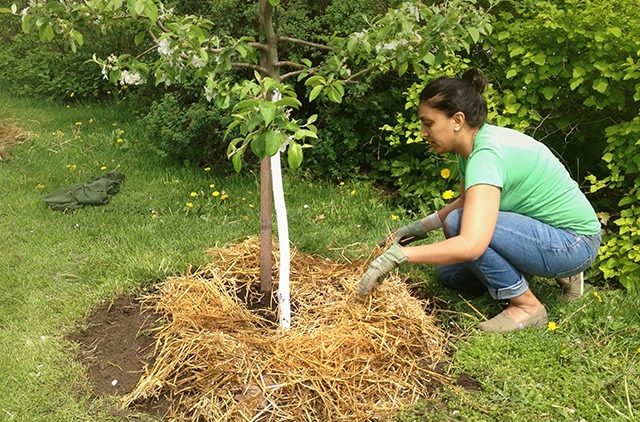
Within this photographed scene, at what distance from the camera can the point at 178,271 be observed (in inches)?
135

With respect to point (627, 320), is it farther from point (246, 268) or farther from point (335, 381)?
point (246, 268)

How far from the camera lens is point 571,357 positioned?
279 cm

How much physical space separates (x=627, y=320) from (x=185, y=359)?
6.46 feet

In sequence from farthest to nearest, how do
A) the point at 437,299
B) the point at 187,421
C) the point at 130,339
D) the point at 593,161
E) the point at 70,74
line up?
the point at 70,74
the point at 593,161
the point at 437,299
the point at 130,339
the point at 187,421

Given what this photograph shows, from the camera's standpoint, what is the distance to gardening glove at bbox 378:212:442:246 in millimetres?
3238

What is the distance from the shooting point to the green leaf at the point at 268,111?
6.46ft

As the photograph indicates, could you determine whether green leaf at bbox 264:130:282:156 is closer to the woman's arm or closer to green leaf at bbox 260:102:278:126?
green leaf at bbox 260:102:278:126

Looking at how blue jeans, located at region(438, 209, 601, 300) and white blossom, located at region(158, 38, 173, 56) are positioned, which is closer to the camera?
white blossom, located at region(158, 38, 173, 56)

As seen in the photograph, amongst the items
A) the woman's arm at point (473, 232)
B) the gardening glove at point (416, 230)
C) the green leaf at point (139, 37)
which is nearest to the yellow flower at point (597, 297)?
the gardening glove at point (416, 230)

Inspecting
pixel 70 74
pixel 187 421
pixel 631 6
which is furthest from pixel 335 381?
pixel 70 74

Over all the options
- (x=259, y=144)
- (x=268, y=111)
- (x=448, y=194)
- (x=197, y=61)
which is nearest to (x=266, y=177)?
(x=197, y=61)

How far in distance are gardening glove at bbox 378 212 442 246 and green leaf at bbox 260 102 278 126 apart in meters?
1.42

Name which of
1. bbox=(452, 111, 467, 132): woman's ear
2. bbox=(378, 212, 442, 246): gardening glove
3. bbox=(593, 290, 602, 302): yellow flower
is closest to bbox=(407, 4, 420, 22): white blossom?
bbox=(452, 111, 467, 132): woman's ear

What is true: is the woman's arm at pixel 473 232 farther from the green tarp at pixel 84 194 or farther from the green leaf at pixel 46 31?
the green tarp at pixel 84 194
